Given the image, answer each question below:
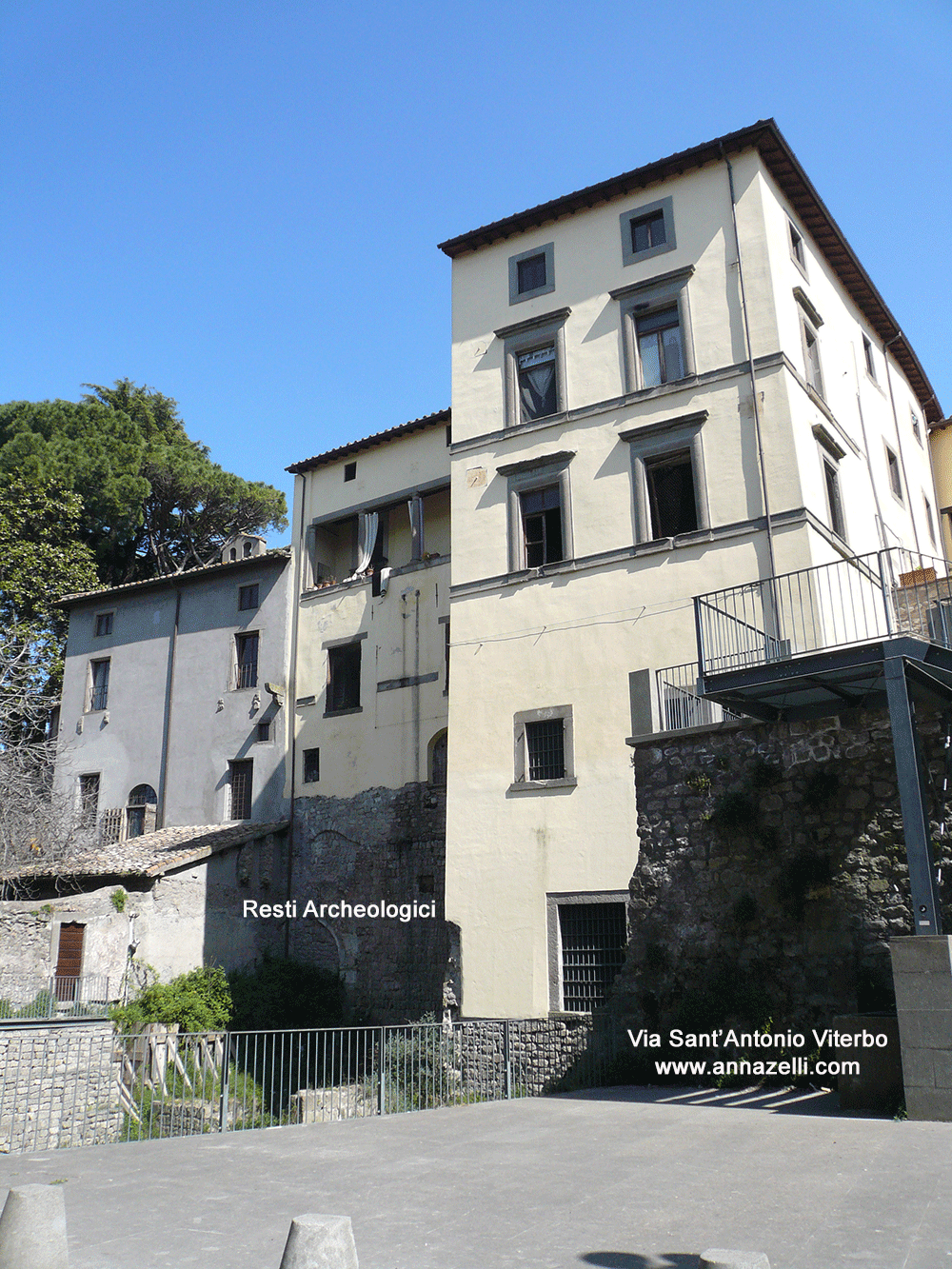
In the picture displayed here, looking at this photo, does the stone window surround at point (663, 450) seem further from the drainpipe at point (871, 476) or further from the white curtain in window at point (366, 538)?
the white curtain in window at point (366, 538)

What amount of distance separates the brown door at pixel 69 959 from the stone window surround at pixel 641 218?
18503 millimetres

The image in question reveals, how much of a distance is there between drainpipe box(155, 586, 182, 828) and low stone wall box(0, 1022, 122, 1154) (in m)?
12.3

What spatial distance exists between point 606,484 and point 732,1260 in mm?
15831

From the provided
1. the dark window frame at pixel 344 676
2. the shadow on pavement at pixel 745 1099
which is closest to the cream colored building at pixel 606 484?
the shadow on pavement at pixel 745 1099

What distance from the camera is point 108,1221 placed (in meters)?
6.28

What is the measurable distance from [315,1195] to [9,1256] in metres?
2.65

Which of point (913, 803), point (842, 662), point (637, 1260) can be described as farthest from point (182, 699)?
point (637, 1260)

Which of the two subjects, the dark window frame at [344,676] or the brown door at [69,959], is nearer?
the brown door at [69,959]

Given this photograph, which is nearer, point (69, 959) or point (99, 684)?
point (69, 959)

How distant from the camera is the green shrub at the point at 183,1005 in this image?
20625 millimetres

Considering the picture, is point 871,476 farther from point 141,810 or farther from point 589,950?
point 141,810

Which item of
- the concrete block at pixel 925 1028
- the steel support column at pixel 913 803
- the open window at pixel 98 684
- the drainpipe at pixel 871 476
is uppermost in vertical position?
the drainpipe at pixel 871 476

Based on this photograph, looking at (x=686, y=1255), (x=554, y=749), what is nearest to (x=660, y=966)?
(x=554, y=749)

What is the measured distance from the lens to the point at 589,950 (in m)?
16.0
